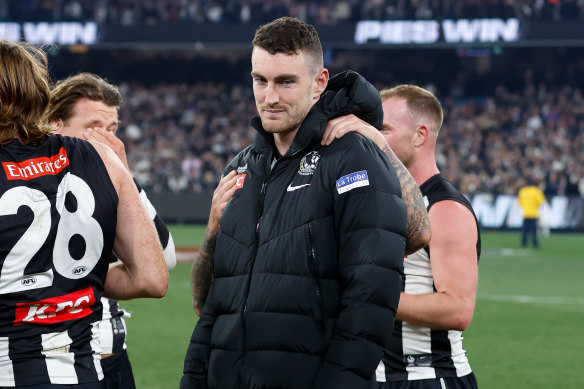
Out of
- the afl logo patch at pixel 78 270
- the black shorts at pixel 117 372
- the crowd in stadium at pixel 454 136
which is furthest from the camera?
the crowd in stadium at pixel 454 136

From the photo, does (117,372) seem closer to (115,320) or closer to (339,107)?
(115,320)

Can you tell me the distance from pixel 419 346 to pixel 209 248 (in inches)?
47.7

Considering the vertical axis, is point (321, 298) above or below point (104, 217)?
below

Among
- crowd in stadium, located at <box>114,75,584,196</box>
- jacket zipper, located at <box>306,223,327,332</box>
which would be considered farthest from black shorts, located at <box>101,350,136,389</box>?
crowd in stadium, located at <box>114,75,584,196</box>

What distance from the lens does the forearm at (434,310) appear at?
147 inches

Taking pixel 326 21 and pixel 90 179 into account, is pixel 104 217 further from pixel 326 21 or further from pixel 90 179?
pixel 326 21

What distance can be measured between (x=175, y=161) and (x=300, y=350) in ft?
106

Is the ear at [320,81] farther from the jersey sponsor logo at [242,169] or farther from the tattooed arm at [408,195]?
Result: the jersey sponsor logo at [242,169]

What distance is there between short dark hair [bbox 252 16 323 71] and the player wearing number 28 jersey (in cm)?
68

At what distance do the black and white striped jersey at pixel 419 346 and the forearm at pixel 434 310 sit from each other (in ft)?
0.58

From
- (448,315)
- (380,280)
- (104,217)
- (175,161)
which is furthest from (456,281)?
(175,161)

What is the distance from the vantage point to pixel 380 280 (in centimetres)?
275

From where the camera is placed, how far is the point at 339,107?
3.09 meters

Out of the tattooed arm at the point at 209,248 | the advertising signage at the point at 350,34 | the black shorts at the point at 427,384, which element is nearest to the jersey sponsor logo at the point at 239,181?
the tattooed arm at the point at 209,248
